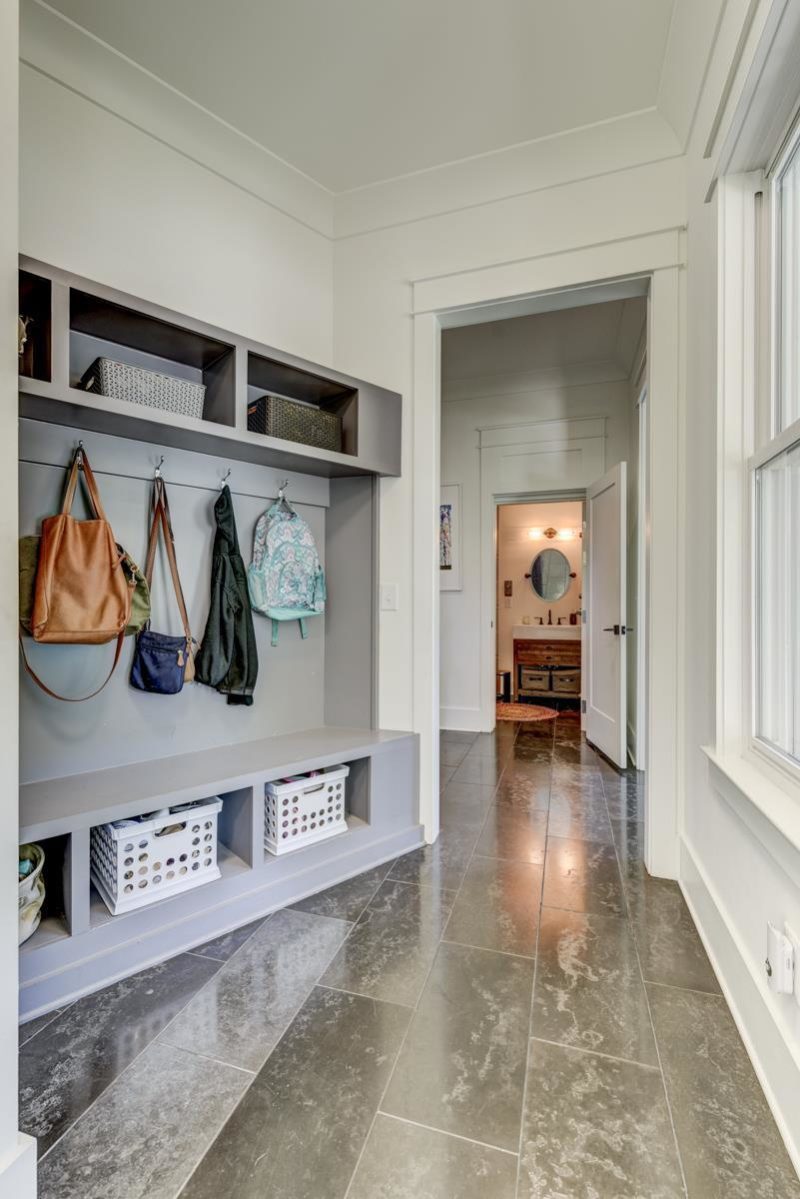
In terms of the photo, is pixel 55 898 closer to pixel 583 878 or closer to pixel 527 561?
pixel 583 878

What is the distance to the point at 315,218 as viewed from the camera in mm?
2773

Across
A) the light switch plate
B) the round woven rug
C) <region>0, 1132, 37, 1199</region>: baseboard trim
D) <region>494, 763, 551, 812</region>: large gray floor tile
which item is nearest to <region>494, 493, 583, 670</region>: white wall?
the round woven rug

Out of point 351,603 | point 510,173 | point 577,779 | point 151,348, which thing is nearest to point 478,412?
point 510,173

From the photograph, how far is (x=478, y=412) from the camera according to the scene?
16.2 ft

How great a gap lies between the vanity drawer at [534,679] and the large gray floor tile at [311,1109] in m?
5.19

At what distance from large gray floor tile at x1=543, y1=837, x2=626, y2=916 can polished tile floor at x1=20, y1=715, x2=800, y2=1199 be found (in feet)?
0.05

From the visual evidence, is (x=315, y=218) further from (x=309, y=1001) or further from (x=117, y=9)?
(x=309, y=1001)

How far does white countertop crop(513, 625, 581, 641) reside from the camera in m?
6.49

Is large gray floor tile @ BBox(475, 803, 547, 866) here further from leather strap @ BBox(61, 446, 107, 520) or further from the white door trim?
leather strap @ BBox(61, 446, 107, 520)

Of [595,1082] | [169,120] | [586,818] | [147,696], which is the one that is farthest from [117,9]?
[586,818]

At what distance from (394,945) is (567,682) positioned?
4909 mm

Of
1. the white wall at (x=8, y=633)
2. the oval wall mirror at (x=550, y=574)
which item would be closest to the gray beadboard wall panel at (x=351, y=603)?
the white wall at (x=8, y=633)

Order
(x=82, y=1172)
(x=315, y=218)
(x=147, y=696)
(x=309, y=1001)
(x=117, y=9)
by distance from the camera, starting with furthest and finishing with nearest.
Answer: (x=315, y=218), (x=147, y=696), (x=117, y=9), (x=309, y=1001), (x=82, y=1172)

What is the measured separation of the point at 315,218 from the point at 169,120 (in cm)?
72
